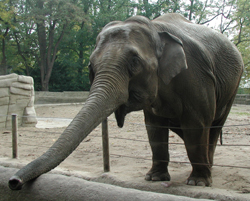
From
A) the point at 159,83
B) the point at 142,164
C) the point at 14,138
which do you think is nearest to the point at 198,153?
the point at 159,83

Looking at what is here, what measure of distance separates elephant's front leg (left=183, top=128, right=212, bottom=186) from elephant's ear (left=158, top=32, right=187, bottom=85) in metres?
0.81

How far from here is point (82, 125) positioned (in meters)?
2.29

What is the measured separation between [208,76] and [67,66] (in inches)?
1159

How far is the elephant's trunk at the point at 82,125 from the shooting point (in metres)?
2.01

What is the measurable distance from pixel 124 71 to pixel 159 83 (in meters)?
0.54

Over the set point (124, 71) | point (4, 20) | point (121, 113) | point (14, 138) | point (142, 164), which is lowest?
point (142, 164)

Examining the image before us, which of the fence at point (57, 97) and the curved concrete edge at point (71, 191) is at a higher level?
the curved concrete edge at point (71, 191)

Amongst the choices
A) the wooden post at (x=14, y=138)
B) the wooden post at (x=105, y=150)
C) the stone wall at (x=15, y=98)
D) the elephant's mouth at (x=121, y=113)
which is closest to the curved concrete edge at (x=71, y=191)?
A: the elephant's mouth at (x=121, y=113)

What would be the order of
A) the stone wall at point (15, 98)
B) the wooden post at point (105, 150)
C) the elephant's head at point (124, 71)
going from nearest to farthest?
the elephant's head at point (124, 71) < the wooden post at point (105, 150) < the stone wall at point (15, 98)

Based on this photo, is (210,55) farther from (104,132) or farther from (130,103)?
(104,132)

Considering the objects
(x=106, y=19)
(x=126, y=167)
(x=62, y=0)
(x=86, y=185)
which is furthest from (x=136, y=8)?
(x=86, y=185)

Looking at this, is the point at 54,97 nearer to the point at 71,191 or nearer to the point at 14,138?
the point at 14,138

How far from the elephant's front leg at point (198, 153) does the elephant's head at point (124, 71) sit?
83cm

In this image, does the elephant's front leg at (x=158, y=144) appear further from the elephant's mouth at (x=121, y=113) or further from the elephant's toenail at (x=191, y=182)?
the elephant's mouth at (x=121, y=113)
